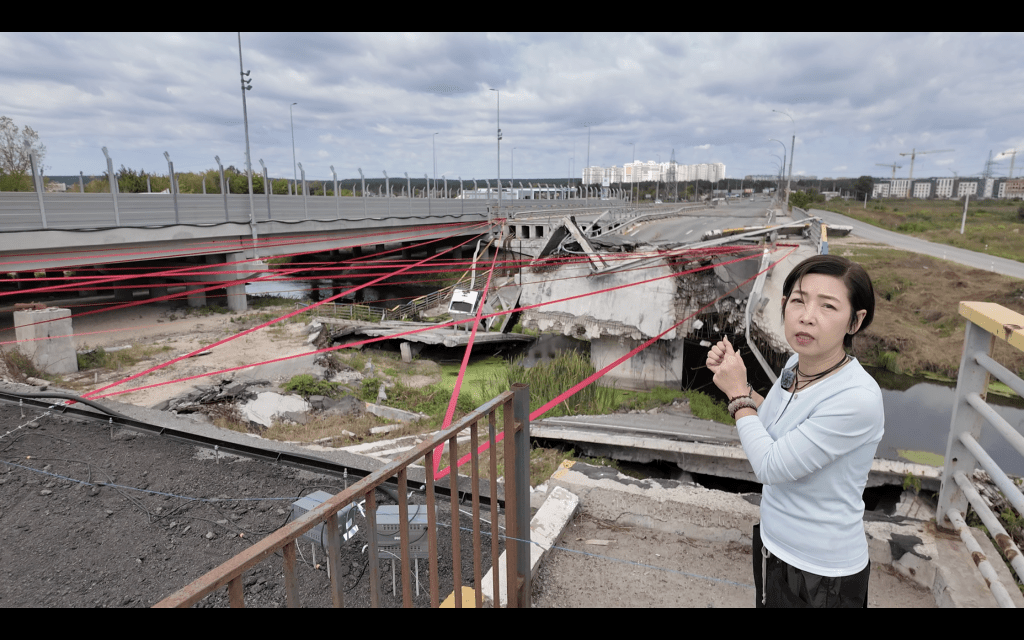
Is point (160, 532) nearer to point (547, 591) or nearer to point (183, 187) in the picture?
point (547, 591)

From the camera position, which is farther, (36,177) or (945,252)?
(945,252)

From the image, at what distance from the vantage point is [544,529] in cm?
389

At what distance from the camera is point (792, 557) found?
204cm

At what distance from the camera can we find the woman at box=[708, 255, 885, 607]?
182cm

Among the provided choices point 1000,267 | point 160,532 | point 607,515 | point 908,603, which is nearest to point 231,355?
point 160,532

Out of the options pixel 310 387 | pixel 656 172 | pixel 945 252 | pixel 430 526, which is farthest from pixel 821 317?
pixel 656 172

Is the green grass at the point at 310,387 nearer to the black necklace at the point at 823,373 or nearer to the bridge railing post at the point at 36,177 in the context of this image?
the bridge railing post at the point at 36,177

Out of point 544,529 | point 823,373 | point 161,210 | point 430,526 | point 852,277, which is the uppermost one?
point 161,210

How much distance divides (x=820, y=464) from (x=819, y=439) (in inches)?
3.4

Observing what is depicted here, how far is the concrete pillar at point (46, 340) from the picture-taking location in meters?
12.2

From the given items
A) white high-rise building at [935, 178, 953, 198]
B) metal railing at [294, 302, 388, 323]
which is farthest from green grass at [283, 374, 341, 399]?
white high-rise building at [935, 178, 953, 198]

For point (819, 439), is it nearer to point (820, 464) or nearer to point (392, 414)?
point (820, 464)

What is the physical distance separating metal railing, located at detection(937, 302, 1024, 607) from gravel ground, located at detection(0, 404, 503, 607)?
Answer: 9.91 feet

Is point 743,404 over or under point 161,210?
under
